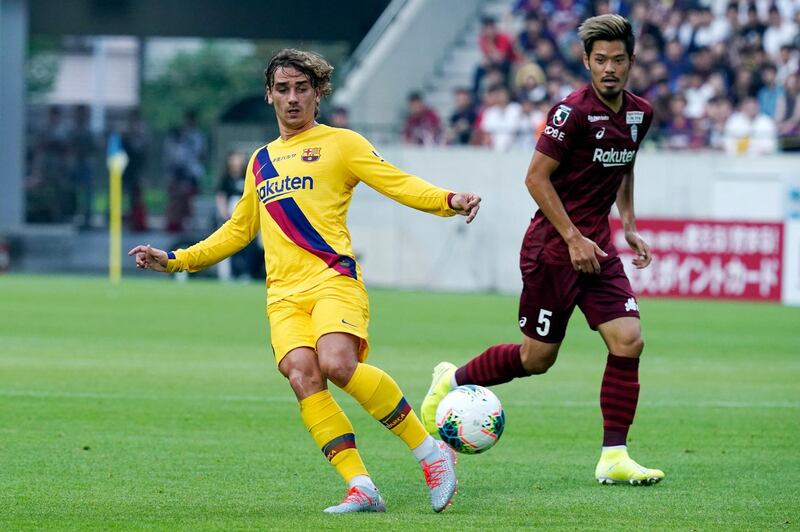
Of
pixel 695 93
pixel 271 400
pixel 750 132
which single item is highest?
pixel 695 93

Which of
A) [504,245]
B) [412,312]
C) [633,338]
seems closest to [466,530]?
[633,338]

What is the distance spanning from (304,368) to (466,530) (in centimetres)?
107

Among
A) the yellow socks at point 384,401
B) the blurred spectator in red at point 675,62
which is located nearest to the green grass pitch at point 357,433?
the yellow socks at point 384,401

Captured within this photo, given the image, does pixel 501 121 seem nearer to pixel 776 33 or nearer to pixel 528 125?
pixel 528 125

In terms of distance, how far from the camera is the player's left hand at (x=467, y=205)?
6.50 m

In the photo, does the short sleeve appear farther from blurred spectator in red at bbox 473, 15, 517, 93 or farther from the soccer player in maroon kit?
blurred spectator in red at bbox 473, 15, 517, 93

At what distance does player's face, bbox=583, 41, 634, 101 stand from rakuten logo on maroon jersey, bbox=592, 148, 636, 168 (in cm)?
29

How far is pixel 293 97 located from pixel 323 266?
0.78m

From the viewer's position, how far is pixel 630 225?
8.53 m

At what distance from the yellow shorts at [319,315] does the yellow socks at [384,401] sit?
19 cm

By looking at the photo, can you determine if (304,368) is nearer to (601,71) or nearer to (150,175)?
(601,71)

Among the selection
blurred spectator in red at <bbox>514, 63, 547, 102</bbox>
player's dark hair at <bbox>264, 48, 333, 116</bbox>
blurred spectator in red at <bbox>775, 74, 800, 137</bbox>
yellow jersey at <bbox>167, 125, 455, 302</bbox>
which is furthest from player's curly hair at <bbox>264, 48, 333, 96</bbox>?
blurred spectator in red at <bbox>514, 63, 547, 102</bbox>

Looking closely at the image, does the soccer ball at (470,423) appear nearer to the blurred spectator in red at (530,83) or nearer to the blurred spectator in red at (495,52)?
the blurred spectator in red at (530,83)

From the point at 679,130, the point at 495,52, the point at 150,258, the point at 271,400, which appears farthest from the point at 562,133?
the point at 495,52
